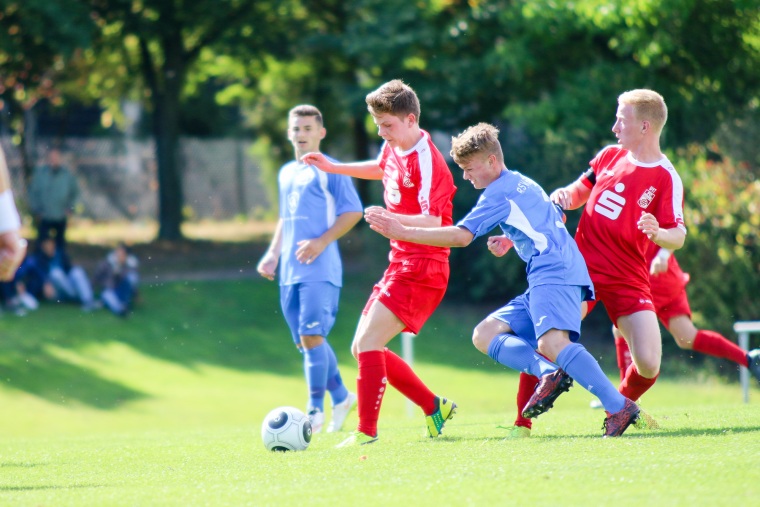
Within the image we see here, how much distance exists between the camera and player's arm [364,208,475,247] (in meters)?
5.98

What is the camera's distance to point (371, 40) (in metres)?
19.2

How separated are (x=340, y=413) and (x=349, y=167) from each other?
8.19ft

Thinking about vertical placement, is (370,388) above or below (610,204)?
below

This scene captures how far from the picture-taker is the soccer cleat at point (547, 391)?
6.02 metres

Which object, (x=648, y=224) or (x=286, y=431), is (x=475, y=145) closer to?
(x=648, y=224)

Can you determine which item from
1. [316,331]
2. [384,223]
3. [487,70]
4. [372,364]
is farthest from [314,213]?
[487,70]

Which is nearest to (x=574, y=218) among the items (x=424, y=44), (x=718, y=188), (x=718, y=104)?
(x=718, y=188)

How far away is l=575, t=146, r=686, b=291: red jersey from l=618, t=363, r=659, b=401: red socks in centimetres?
60

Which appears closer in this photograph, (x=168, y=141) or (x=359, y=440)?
(x=359, y=440)

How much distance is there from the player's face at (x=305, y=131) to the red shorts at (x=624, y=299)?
285 centimetres

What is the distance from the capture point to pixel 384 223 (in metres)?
5.97

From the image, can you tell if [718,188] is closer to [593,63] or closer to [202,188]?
[593,63]

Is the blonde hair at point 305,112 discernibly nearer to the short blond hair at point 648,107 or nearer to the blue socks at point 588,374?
the short blond hair at point 648,107

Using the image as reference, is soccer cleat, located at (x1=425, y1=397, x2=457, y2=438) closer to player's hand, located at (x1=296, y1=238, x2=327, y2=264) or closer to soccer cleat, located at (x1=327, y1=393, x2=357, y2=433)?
player's hand, located at (x1=296, y1=238, x2=327, y2=264)
